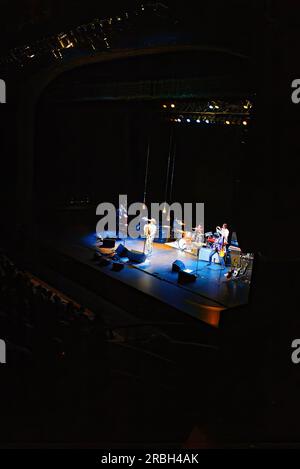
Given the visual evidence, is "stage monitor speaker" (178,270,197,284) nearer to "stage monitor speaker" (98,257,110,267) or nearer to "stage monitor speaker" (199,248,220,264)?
"stage monitor speaker" (199,248,220,264)

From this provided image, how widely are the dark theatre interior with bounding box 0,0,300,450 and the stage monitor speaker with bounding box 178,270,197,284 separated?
24 millimetres

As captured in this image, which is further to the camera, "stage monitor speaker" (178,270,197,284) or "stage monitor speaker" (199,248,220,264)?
"stage monitor speaker" (199,248,220,264)

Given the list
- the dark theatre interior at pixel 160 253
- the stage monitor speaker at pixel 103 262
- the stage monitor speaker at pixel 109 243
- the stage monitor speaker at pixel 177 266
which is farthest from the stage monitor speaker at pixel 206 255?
the stage monitor speaker at pixel 109 243

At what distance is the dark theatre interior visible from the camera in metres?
5.20

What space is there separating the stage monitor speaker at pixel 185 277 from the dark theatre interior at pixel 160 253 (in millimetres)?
24

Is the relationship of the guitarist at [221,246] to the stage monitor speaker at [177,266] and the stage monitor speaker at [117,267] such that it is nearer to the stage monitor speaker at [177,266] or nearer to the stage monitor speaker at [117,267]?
the stage monitor speaker at [177,266]

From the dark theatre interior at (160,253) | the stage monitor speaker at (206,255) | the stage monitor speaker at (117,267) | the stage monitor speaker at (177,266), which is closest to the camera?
the dark theatre interior at (160,253)

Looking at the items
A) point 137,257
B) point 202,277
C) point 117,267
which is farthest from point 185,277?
point 137,257

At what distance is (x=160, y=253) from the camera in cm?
1153

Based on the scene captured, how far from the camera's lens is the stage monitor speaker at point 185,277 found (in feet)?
29.8

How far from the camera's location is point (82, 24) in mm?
8281

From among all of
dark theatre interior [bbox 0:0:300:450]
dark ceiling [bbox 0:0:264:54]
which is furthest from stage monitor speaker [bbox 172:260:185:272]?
dark ceiling [bbox 0:0:264:54]

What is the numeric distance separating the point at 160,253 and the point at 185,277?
2477 millimetres

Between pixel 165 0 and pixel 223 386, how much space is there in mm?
5390
